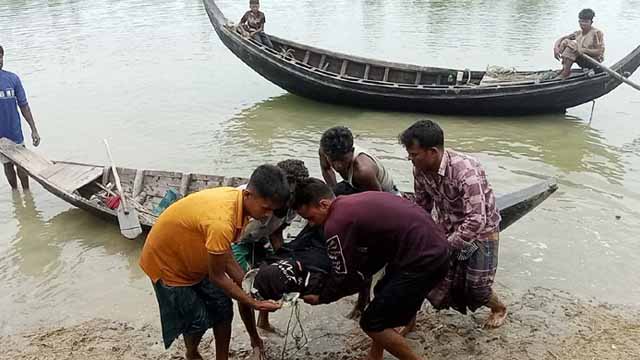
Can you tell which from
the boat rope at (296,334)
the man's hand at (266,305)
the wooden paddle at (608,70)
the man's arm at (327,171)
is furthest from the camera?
the wooden paddle at (608,70)

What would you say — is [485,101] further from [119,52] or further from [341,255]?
[119,52]

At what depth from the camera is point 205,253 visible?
3.05 m

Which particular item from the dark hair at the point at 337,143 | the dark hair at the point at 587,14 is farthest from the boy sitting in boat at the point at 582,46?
the dark hair at the point at 337,143

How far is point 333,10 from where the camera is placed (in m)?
24.5

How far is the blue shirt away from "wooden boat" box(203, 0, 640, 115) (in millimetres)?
4505

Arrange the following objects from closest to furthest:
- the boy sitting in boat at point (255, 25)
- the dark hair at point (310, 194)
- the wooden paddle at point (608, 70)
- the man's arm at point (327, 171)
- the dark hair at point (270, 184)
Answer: the dark hair at point (270, 184) → the dark hair at point (310, 194) → the man's arm at point (327, 171) → the wooden paddle at point (608, 70) → the boy sitting in boat at point (255, 25)

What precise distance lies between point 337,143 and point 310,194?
662 millimetres

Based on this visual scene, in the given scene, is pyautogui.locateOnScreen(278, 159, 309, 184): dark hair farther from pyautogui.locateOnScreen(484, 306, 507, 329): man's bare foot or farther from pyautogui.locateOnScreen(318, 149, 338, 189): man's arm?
pyautogui.locateOnScreen(484, 306, 507, 329): man's bare foot

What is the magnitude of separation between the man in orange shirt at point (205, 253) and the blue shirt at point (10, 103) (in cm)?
413

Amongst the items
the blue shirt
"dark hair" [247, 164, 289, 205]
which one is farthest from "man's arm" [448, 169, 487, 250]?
the blue shirt

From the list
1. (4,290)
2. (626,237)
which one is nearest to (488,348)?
(626,237)

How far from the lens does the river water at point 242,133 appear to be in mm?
5312

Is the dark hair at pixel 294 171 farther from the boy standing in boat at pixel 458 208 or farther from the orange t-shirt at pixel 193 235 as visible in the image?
the boy standing in boat at pixel 458 208

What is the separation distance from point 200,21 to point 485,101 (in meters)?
14.2
